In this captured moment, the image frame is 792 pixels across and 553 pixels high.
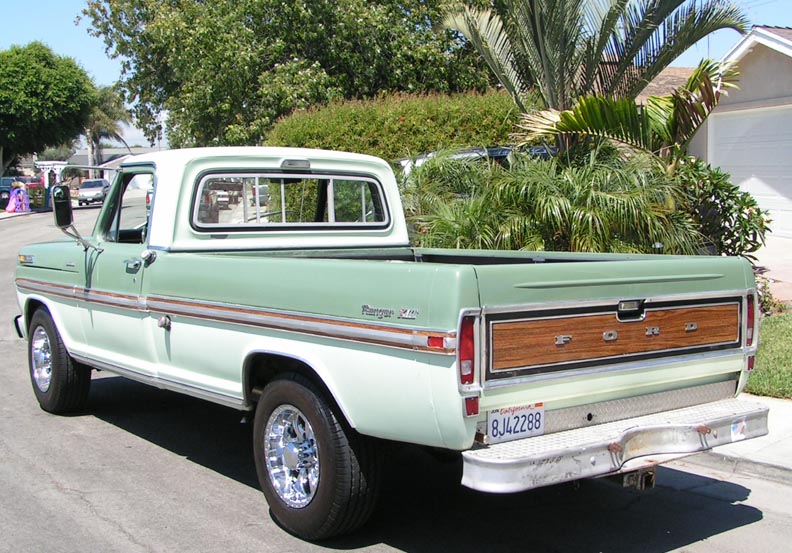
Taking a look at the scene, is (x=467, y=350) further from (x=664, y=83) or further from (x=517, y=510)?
(x=664, y=83)

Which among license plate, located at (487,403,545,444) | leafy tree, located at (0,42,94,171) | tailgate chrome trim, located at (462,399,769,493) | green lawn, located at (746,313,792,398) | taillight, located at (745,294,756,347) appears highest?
leafy tree, located at (0,42,94,171)

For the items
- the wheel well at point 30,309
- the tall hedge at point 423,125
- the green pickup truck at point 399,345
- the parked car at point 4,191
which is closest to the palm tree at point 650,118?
the tall hedge at point 423,125

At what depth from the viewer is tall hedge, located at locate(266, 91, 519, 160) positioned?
14.5 m

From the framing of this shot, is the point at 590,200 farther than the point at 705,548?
Yes

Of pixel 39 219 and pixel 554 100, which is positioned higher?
pixel 554 100

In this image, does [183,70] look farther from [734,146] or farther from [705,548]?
[705,548]

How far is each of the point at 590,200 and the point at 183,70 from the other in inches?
667

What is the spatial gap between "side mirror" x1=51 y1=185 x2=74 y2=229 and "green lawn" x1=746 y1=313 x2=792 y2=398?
577 cm

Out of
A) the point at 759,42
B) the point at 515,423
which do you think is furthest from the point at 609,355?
the point at 759,42

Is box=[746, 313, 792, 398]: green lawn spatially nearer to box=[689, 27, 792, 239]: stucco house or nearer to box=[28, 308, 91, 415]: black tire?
box=[28, 308, 91, 415]: black tire

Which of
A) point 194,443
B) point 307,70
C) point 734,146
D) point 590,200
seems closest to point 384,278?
point 194,443

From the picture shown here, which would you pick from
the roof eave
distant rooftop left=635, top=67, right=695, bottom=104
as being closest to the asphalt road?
the roof eave

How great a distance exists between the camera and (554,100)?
11586 millimetres

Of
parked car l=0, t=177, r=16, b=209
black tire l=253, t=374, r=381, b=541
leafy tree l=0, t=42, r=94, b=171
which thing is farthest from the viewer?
parked car l=0, t=177, r=16, b=209
